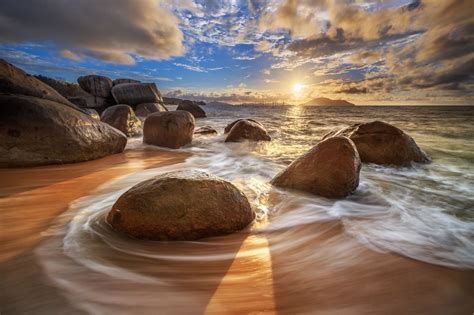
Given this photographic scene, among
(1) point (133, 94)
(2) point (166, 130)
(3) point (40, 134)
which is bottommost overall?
(2) point (166, 130)

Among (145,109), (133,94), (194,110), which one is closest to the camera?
(145,109)

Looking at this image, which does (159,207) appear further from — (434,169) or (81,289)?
(434,169)

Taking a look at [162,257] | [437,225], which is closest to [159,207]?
[162,257]

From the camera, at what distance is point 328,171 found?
128 inches

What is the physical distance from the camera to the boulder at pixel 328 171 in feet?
10.5

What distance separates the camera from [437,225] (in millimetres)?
2502

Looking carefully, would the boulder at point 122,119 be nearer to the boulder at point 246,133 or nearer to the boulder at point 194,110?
the boulder at point 246,133

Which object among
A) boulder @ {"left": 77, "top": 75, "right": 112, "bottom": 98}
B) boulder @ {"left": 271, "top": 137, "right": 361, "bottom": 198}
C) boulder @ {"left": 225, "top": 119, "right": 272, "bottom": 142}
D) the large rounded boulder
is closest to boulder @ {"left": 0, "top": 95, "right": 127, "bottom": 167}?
the large rounded boulder

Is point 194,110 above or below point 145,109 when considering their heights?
below

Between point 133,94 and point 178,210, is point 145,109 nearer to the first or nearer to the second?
point 133,94

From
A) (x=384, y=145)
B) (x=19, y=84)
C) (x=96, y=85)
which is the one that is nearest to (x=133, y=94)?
(x=96, y=85)

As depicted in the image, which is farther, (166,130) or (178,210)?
(166,130)

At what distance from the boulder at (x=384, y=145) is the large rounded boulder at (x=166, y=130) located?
4.53 meters

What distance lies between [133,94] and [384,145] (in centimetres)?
1866
